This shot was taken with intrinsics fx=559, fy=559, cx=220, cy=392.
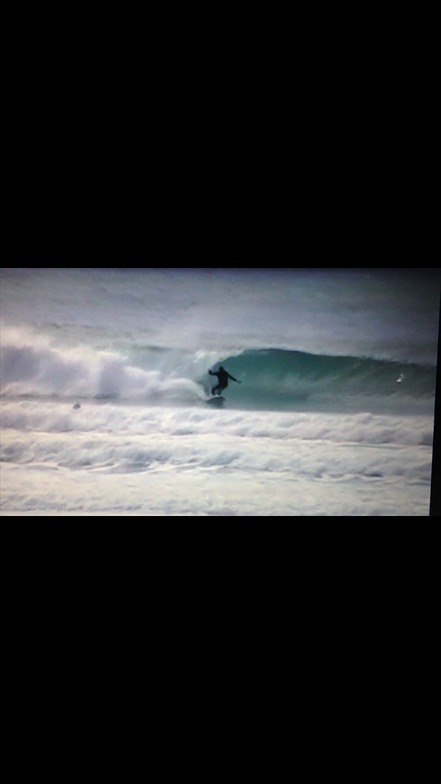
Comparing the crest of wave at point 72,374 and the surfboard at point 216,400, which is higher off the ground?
the crest of wave at point 72,374

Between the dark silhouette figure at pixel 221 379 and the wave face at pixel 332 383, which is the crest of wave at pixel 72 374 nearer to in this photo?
the dark silhouette figure at pixel 221 379

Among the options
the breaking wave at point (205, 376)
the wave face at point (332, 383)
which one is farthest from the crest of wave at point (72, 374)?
the wave face at point (332, 383)

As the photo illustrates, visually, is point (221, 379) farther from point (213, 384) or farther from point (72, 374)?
point (72, 374)

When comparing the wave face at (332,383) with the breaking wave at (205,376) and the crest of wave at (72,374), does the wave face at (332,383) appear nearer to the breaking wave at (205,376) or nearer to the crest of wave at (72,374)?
the breaking wave at (205,376)

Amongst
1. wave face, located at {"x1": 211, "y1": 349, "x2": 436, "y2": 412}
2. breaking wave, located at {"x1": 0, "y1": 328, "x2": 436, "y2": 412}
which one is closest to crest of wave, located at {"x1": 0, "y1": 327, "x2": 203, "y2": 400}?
breaking wave, located at {"x1": 0, "y1": 328, "x2": 436, "y2": 412}
